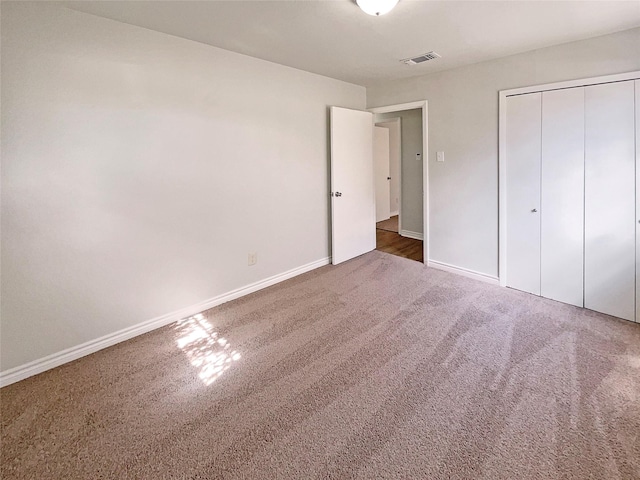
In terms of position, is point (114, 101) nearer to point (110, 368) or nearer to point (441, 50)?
point (110, 368)

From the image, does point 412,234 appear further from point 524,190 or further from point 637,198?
point 637,198

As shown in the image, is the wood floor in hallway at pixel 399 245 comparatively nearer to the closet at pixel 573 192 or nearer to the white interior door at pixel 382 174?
the white interior door at pixel 382 174

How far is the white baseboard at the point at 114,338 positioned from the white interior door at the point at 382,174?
4.13m

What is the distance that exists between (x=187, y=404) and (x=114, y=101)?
2.11 m

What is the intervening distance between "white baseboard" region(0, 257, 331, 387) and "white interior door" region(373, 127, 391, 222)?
4133 millimetres

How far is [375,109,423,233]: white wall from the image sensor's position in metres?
5.48

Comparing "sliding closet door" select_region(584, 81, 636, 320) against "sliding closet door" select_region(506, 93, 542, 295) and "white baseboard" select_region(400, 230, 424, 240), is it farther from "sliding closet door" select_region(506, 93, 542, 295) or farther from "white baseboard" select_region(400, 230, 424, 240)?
"white baseboard" select_region(400, 230, 424, 240)

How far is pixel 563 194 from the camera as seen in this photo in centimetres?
297

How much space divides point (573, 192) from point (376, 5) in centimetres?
231

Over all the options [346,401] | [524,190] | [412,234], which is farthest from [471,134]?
[346,401]

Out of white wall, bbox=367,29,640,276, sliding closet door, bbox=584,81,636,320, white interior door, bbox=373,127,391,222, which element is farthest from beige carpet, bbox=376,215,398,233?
sliding closet door, bbox=584,81,636,320

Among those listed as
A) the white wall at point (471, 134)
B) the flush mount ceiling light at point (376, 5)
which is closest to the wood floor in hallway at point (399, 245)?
the white wall at point (471, 134)

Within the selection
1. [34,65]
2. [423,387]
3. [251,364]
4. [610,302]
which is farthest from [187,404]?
[610,302]

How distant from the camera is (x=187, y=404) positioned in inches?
73.9
